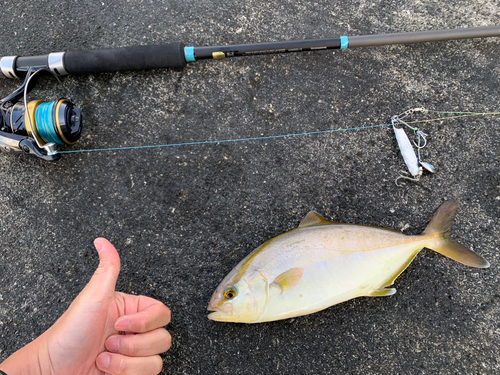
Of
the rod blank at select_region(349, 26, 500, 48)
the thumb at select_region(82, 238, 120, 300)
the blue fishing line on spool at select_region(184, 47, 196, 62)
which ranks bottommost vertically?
the thumb at select_region(82, 238, 120, 300)

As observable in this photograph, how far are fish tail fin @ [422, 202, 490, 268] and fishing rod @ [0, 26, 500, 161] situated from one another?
119 cm

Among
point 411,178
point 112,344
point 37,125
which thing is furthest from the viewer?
point 411,178

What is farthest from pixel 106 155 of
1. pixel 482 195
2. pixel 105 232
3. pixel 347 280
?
pixel 482 195

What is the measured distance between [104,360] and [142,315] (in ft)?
0.93

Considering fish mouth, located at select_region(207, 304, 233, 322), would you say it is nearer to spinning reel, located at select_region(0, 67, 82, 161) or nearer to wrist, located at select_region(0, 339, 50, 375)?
wrist, located at select_region(0, 339, 50, 375)

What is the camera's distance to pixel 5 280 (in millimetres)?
2244

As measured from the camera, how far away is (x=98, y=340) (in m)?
1.85

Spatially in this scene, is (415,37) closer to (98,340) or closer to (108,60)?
(108,60)

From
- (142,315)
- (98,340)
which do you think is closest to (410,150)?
(142,315)

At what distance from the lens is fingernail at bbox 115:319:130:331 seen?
69.5 inches

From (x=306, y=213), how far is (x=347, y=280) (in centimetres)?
52

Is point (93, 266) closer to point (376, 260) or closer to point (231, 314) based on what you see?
point (231, 314)

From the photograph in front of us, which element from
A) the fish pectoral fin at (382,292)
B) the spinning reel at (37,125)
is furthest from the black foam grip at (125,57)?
the fish pectoral fin at (382,292)

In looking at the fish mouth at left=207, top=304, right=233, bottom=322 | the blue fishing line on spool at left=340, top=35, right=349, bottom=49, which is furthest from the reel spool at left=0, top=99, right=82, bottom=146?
the blue fishing line on spool at left=340, top=35, right=349, bottom=49
